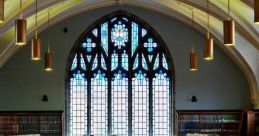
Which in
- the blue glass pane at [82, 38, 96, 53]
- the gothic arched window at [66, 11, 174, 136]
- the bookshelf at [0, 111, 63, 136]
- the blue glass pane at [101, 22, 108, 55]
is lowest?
the bookshelf at [0, 111, 63, 136]

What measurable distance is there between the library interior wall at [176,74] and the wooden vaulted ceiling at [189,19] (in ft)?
1.22

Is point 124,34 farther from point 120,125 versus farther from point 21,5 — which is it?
point 21,5

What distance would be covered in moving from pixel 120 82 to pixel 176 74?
2005 mm

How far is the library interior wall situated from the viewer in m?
19.7

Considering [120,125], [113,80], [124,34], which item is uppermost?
[124,34]

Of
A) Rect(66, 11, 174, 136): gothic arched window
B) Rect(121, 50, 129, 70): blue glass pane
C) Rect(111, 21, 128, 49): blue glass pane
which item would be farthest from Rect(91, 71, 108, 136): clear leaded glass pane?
Rect(111, 21, 128, 49): blue glass pane

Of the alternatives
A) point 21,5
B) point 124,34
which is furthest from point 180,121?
point 21,5

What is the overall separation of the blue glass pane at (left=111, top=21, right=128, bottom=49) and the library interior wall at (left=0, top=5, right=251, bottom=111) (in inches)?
25.3

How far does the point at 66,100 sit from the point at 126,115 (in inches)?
86.0

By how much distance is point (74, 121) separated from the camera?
66.1 feet

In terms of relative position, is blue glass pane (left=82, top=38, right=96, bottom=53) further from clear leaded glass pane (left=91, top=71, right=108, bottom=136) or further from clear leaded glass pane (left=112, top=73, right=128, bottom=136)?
clear leaded glass pane (left=112, top=73, right=128, bottom=136)

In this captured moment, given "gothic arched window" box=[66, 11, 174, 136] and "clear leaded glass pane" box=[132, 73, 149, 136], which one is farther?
"clear leaded glass pane" box=[132, 73, 149, 136]

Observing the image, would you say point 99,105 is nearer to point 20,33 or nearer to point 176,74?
point 176,74

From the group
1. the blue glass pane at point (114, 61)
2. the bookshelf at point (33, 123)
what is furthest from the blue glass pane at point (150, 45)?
the bookshelf at point (33, 123)
